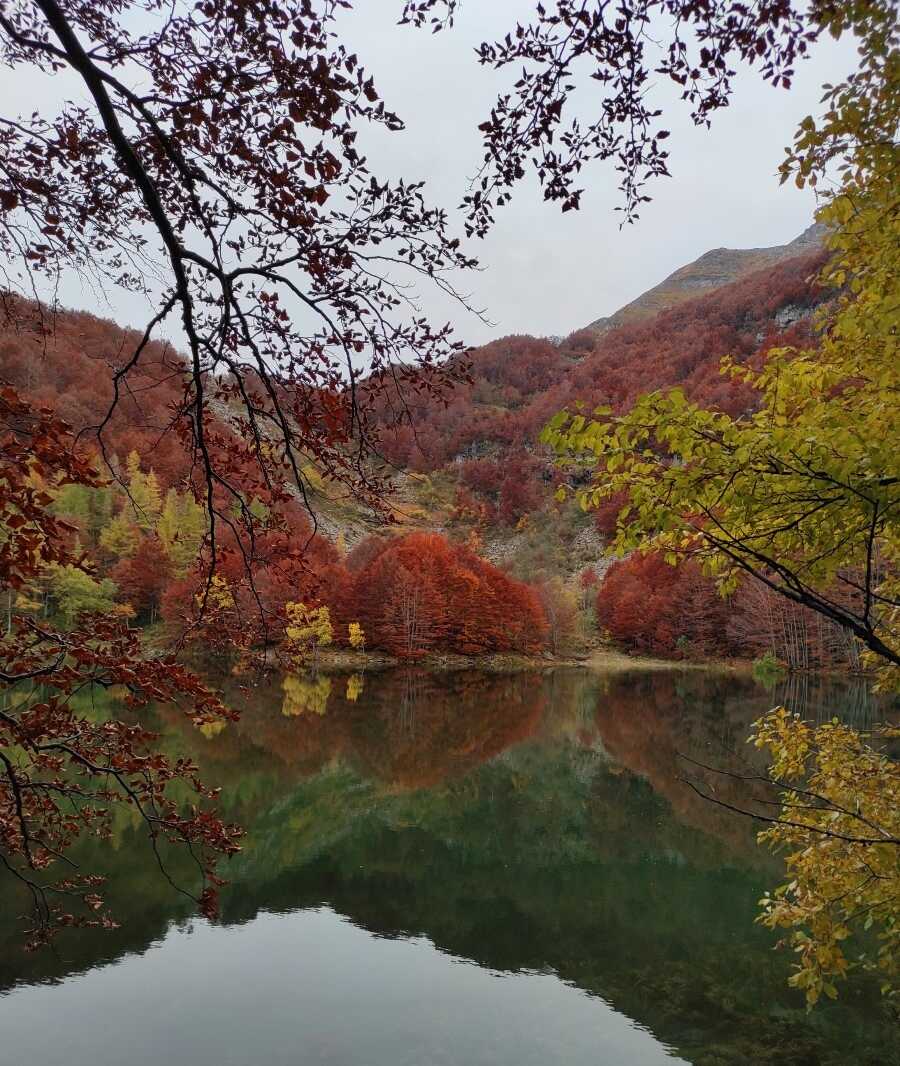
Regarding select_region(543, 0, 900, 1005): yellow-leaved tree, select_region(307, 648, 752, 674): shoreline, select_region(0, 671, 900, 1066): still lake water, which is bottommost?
select_region(307, 648, 752, 674): shoreline

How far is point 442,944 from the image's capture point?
427 inches

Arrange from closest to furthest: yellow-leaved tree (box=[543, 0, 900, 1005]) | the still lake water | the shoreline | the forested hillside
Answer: yellow-leaved tree (box=[543, 0, 900, 1005]), the forested hillside, the still lake water, the shoreline

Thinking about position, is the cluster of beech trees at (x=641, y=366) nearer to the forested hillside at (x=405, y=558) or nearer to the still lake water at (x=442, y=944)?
the forested hillside at (x=405, y=558)

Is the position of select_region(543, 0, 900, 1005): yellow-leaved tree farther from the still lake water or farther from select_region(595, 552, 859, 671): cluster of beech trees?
select_region(595, 552, 859, 671): cluster of beech trees

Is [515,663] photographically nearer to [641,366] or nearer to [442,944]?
[442,944]

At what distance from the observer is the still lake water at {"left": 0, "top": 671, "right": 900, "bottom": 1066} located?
8172 millimetres

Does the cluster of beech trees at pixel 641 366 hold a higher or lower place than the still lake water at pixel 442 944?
higher

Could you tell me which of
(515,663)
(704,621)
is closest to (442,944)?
(515,663)

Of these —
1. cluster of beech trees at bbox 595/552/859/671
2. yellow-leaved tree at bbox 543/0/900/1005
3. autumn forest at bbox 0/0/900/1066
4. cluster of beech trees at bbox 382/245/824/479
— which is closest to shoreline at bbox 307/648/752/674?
cluster of beech trees at bbox 595/552/859/671

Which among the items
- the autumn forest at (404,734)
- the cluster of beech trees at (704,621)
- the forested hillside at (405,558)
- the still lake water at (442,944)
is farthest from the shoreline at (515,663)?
the still lake water at (442,944)

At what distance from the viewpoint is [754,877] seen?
529 inches

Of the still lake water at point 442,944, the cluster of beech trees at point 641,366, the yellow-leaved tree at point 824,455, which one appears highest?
the cluster of beech trees at point 641,366

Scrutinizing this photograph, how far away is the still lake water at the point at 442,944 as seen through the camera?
8172 mm

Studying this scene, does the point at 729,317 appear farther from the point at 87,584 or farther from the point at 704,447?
the point at 704,447
